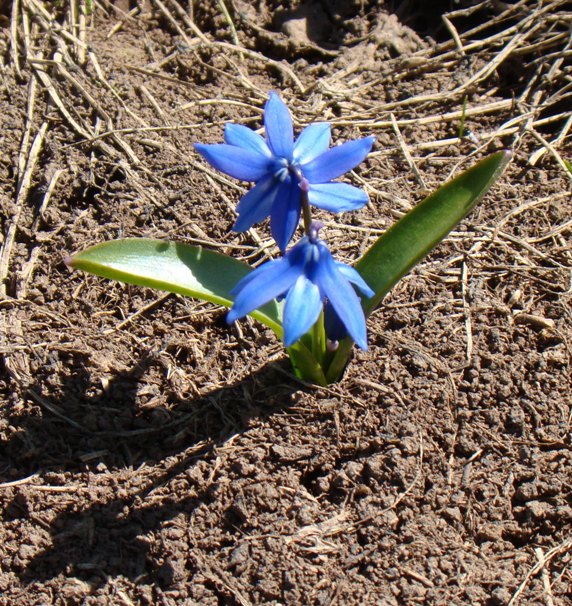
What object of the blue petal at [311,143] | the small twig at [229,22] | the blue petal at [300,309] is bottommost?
the blue petal at [300,309]

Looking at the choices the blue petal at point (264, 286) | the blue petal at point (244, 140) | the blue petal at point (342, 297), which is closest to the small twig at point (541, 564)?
the blue petal at point (342, 297)

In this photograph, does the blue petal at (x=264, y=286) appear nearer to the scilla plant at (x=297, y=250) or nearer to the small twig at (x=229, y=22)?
the scilla plant at (x=297, y=250)

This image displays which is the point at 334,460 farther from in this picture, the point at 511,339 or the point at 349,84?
the point at 349,84

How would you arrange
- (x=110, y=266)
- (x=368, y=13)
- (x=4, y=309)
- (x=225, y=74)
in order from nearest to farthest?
(x=110, y=266)
(x=4, y=309)
(x=225, y=74)
(x=368, y=13)

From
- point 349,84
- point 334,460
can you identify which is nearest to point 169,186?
point 349,84

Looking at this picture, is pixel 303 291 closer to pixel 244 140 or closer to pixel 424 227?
pixel 244 140

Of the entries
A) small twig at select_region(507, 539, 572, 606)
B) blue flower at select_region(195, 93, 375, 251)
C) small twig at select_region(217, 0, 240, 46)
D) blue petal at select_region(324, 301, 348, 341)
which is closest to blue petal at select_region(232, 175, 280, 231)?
blue flower at select_region(195, 93, 375, 251)
